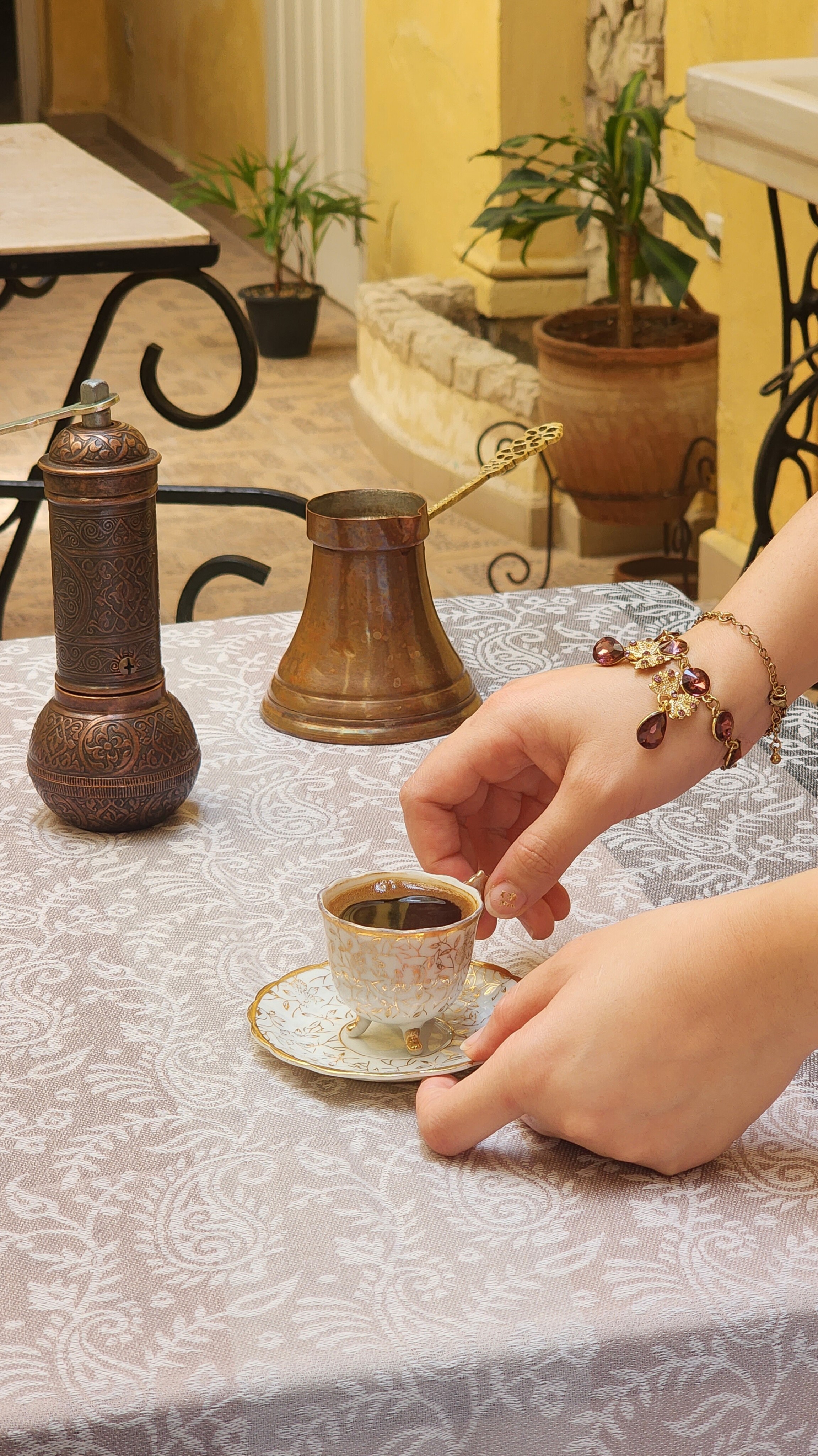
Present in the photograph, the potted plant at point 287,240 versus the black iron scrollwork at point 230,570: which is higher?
the black iron scrollwork at point 230,570

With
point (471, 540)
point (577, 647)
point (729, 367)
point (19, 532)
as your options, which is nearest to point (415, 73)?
point (471, 540)

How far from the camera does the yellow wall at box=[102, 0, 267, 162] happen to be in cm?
730

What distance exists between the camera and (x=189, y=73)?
8.21 metres

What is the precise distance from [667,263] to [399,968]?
106 inches

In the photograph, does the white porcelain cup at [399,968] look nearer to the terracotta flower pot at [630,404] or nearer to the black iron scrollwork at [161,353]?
the black iron scrollwork at [161,353]

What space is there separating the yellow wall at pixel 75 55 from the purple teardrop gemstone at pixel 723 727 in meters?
10.0

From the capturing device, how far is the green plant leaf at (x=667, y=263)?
10.2 feet

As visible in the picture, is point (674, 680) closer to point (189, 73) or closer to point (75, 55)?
point (189, 73)

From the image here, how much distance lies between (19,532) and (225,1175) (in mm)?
1845

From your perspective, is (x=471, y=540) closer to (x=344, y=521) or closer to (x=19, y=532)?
(x=19, y=532)

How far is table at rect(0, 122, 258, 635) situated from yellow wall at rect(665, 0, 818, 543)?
3.36 ft

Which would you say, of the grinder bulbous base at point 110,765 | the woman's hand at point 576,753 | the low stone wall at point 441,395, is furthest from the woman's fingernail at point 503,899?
the low stone wall at point 441,395

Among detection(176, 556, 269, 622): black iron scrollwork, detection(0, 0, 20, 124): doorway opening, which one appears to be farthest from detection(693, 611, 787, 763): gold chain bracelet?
detection(0, 0, 20, 124): doorway opening

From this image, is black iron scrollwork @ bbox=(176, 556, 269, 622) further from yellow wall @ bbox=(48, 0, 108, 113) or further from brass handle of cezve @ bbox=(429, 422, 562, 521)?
yellow wall @ bbox=(48, 0, 108, 113)
